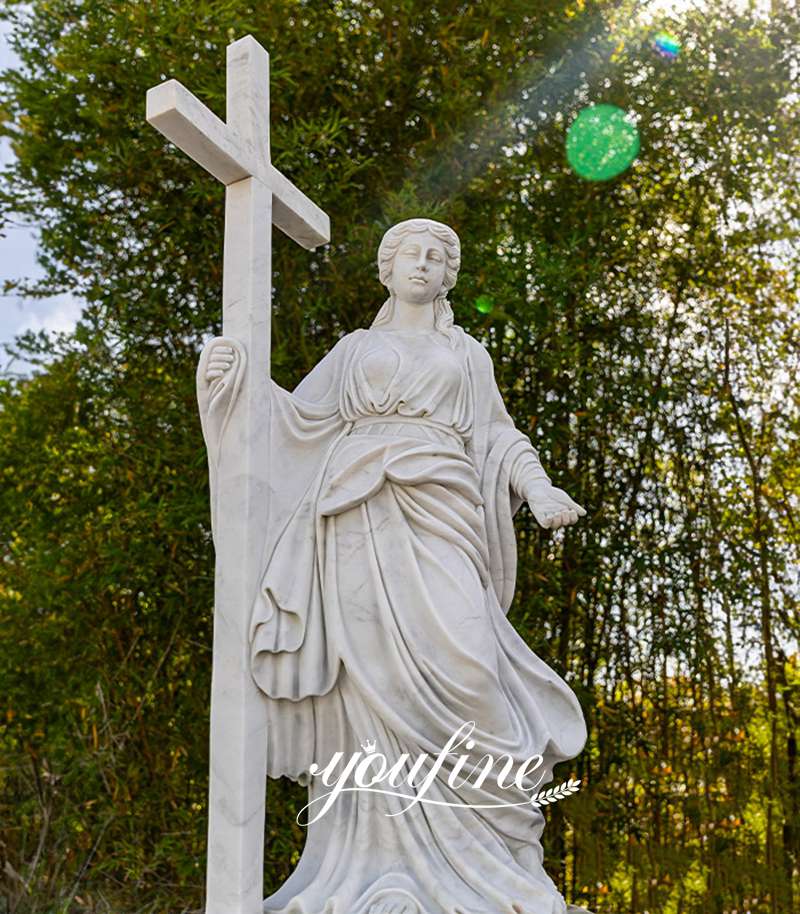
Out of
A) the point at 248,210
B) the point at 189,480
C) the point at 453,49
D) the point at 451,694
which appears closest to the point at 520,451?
the point at 451,694

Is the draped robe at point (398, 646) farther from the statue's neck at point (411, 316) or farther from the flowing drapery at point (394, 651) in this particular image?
the statue's neck at point (411, 316)

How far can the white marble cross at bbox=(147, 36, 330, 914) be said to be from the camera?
2.74m

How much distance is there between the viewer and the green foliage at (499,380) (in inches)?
201

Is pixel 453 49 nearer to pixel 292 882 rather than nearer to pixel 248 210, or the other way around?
pixel 248 210

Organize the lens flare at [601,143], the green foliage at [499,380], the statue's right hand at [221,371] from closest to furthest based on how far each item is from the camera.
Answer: the statue's right hand at [221,371], the green foliage at [499,380], the lens flare at [601,143]

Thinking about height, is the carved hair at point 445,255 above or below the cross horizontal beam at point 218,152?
below

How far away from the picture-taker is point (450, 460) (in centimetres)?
316

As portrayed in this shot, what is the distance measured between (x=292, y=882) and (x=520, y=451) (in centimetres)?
130

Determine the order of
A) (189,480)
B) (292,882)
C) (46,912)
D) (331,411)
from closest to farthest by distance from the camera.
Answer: (292,882) < (331,411) < (46,912) < (189,480)

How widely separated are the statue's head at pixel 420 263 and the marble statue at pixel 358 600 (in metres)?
0.02

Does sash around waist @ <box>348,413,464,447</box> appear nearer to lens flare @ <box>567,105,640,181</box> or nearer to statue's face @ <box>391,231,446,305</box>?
statue's face @ <box>391,231,446,305</box>

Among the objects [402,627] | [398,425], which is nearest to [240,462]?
[398,425]

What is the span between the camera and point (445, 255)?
3.42 metres

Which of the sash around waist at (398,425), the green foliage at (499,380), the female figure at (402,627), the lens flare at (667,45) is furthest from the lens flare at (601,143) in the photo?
the sash around waist at (398,425)
